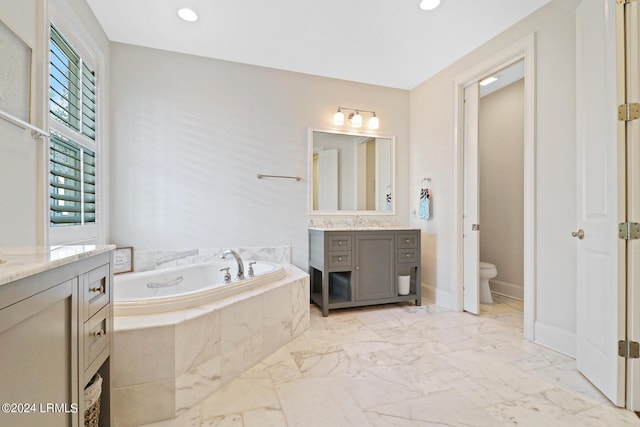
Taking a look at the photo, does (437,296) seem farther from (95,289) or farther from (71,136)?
(71,136)

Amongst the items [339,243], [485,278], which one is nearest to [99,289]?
[339,243]

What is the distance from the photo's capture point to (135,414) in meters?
1.43

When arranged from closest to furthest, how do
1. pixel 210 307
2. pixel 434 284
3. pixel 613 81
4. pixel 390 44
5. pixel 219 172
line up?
1. pixel 613 81
2. pixel 210 307
3. pixel 390 44
4. pixel 219 172
5. pixel 434 284

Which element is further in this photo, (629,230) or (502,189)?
(502,189)

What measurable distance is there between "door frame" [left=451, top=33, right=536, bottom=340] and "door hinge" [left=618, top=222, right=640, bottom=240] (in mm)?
809

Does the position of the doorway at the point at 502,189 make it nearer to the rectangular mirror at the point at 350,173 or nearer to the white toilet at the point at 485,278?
the white toilet at the point at 485,278

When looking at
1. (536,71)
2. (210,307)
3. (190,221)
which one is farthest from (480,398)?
(190,221)

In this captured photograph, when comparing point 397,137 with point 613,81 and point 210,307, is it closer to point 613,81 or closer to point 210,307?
point 613,81

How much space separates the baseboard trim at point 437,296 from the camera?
10.4 ft

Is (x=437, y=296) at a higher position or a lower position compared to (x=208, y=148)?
lower

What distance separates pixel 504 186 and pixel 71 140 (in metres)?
4.31

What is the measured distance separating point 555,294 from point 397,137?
7.49 feet

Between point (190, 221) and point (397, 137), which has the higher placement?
point (397, 137)

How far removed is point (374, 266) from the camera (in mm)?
3080
